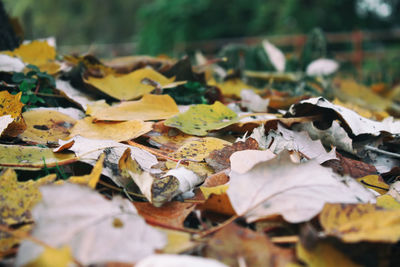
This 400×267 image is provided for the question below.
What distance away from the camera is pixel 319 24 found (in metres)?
7.62

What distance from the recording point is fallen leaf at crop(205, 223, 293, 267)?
1.35ft

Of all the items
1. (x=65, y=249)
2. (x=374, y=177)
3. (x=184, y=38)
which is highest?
(x=65, y=249)

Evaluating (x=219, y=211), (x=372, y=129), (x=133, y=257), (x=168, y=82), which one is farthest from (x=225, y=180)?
(x=168, y=82)

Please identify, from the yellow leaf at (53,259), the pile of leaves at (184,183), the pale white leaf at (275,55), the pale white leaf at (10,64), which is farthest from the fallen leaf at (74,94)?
the pale white leaf at (275,55)

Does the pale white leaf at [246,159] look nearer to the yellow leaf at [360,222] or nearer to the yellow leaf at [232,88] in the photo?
the yellow leaf at [360,222]

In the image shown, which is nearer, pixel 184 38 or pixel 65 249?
pixel 65 249

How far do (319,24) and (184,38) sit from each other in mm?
3244

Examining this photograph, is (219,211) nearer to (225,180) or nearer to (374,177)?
(225,180)

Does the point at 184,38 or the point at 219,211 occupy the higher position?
the point at 219,211

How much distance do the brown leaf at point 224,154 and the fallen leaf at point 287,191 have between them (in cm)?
17

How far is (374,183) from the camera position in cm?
68

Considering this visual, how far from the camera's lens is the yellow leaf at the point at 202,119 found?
0.85 meters

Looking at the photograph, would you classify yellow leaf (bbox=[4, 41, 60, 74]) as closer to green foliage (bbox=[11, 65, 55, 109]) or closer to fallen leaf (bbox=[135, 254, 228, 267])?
green foliage (bbox=[11, 65, 55, 109])

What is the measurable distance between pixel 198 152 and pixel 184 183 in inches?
7.0
